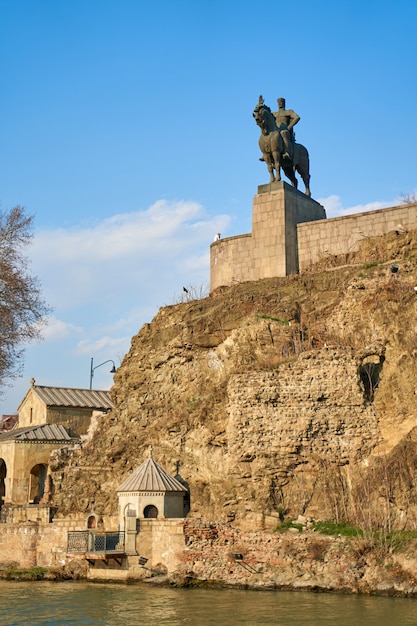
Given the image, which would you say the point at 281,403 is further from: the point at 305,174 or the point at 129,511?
the point at 305,174

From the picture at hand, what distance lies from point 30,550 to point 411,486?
14209mm

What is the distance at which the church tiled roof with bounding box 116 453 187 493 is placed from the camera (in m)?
29.2

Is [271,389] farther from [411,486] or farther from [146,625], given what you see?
[146,625]

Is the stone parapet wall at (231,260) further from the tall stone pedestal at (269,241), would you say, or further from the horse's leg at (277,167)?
the horse's leg at (277,167)

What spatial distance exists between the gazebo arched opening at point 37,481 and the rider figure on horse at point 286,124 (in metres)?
19.0

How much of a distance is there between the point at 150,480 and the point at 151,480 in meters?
0.03

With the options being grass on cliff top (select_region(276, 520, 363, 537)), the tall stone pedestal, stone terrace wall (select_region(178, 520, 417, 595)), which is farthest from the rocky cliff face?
stone terrace wall (select_region(178, 520, 417, 595))

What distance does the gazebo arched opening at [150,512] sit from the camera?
29.2 metres

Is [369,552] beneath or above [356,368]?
beneath

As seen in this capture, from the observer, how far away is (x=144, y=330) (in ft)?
121

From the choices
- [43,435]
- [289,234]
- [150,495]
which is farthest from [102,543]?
[289,234]

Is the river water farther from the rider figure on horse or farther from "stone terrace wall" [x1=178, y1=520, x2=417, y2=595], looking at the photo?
the rider figure on horse

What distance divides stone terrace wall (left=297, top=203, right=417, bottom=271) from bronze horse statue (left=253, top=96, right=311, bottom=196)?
273cm

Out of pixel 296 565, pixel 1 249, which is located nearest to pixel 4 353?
pixel 1 249
